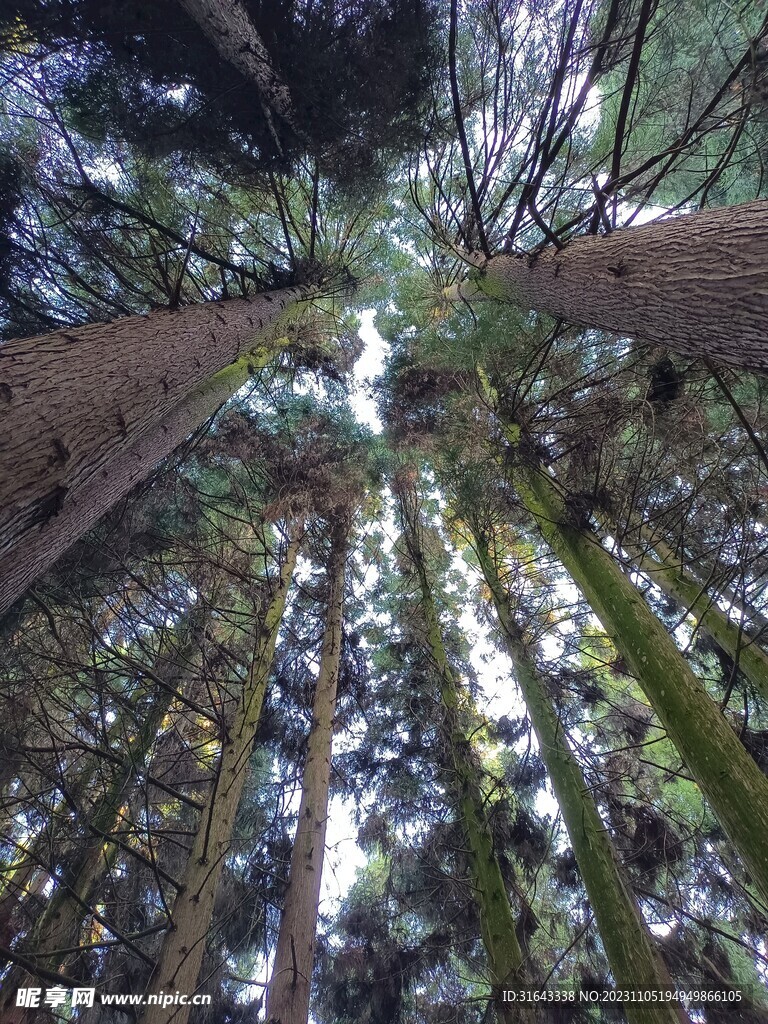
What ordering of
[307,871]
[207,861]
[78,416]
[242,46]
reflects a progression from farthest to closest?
[242,46] < [307,871] < [207,861] < [78,416]

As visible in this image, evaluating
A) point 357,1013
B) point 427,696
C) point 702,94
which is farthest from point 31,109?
point 357,1013

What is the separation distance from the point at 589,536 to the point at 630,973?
3.03m

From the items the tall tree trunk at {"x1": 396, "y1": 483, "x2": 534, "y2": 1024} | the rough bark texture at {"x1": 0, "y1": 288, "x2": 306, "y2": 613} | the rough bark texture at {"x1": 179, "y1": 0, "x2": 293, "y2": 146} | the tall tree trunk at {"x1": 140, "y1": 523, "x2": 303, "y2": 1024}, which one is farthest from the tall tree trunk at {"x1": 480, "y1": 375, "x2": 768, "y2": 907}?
the rough bark texture at {"x1": 179, "y1": 0, "x2": 293, "y2": 146}

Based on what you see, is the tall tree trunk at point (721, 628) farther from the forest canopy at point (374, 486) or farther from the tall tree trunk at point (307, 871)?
the tall tree trunk at point (307, 871)

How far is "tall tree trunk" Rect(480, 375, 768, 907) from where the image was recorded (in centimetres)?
229

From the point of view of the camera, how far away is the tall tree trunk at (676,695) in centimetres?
229

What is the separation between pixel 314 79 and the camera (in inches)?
209

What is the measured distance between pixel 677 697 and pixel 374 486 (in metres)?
7.25

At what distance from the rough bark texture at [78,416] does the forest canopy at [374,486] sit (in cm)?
3

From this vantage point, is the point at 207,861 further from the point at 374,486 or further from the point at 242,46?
the point at 242,46

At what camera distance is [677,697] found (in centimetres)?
286

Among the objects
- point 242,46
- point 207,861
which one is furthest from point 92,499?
A: point 242,46

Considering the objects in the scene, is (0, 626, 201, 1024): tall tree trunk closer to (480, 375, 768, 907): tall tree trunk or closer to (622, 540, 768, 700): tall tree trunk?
(480, 375, 768, 907): tall tree trunk

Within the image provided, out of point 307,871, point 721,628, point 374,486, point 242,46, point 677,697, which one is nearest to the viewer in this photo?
point 677,697
